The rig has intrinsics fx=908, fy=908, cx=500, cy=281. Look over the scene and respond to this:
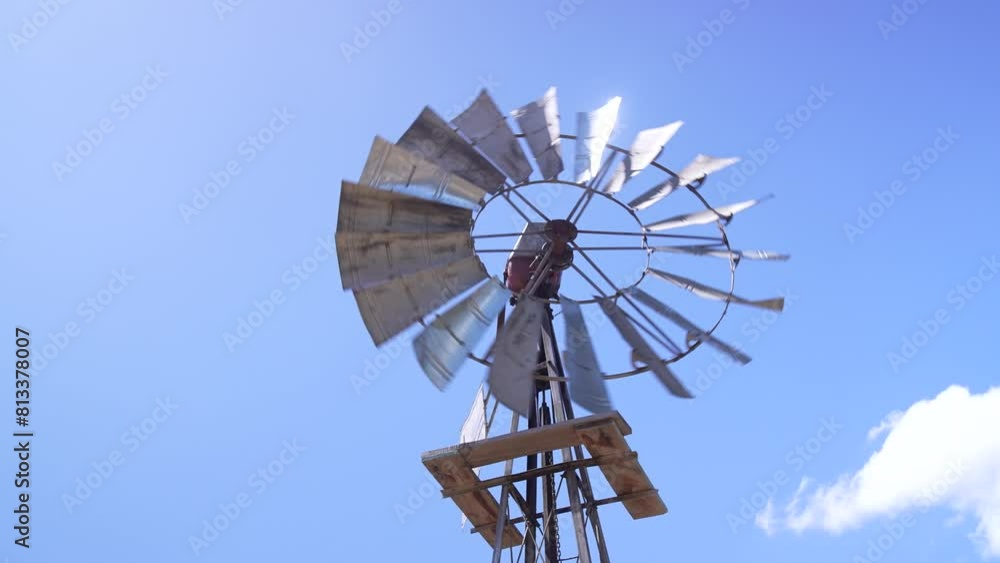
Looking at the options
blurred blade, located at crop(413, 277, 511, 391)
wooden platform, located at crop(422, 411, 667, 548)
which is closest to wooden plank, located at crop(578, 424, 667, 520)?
wooden platform, located at crop(422, 411, 667, 548)

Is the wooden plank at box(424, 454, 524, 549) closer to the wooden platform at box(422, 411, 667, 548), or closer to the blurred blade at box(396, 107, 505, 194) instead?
the wooden platform at box(422, 411, 667, 548)

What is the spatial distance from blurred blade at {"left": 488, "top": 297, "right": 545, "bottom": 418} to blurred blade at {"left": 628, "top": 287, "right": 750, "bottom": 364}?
42.6 inches

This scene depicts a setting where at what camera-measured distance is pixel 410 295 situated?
792 centimetres

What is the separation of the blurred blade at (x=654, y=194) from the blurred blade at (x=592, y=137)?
23.8 inches

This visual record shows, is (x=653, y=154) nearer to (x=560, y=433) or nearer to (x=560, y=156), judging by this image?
(x=560, y=156)

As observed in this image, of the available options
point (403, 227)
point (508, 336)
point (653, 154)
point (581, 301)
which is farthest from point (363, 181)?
point (653, 154)

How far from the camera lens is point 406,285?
7938mm

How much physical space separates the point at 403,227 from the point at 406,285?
51 centimetres

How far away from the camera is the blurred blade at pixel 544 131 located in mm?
8657

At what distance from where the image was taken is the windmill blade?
24.0 feet

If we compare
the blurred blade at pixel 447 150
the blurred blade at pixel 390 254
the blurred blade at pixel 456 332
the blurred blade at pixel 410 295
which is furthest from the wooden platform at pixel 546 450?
the blurred blade at pixel 447 150

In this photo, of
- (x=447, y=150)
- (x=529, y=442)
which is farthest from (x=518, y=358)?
(x=447, y=150)

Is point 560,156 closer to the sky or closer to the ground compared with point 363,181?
closer to the sky

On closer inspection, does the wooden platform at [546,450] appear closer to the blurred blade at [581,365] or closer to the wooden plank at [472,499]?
the wooden plank at [472,499]
